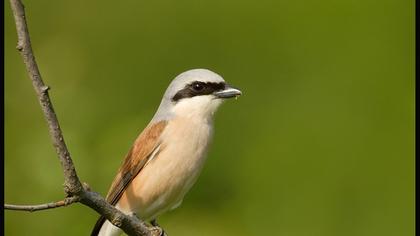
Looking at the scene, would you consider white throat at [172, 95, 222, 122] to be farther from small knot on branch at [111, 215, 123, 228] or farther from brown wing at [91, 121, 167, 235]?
small knot on branch at [111, 215, 123, 228]

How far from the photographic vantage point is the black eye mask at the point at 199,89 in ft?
15.5

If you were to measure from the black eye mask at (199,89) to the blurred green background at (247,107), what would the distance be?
695 millimetres

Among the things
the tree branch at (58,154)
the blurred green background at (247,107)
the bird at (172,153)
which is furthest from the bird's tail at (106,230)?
the tree branch at (58,154)

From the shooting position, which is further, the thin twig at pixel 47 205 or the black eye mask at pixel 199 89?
the black eye mask at pixel 199 89

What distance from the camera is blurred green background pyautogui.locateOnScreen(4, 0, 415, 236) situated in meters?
5.22

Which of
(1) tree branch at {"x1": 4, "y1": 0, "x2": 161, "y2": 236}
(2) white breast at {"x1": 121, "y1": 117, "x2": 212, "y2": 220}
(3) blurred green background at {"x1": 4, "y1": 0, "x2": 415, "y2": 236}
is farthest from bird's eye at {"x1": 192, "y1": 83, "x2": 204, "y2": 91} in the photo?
(1) tree branch at {"x1": 4, "y1": 0, "x2": 161, "y2": 236}

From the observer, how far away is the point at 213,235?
5266 millimetres

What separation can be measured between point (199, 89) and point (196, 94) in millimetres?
32

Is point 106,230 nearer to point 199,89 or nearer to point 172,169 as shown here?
point 172,169

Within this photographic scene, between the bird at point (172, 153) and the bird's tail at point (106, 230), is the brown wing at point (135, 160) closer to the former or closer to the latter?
the bird at point (172, 153)

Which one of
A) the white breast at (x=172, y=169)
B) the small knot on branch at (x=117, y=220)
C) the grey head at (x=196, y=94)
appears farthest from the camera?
the grey head at (x=196, y=94)

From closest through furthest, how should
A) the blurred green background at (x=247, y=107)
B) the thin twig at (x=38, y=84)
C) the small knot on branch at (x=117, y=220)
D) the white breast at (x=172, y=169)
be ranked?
1. the thin twig at (x=38, y=84)
2. the small knot on branch at (x=117, y=220)
3. the white breast at (x=172, y=169)
4. the blurred green background at (x=247, y=107)

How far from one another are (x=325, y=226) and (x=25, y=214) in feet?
5.81

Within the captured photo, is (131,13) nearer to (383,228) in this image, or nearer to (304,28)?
(304,28)
